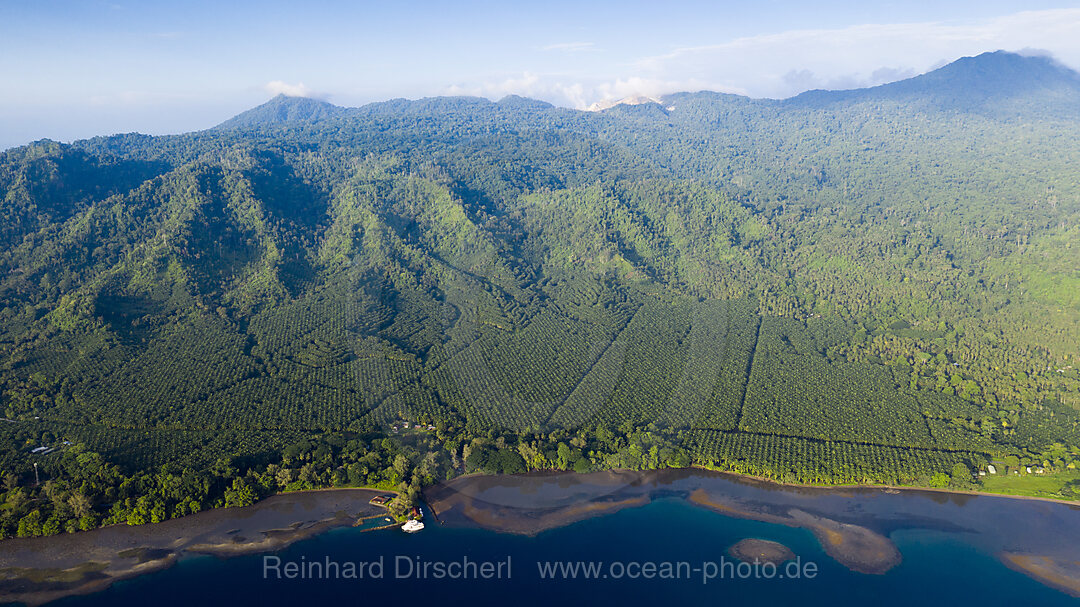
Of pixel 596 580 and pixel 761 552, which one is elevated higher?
pixel 596 580

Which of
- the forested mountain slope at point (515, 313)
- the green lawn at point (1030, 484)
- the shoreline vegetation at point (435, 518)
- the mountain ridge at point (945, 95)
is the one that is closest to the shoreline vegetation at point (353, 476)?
the green lawn at point (1030, 484)

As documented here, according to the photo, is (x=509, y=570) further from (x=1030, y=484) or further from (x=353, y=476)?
(x=1030, y=484)

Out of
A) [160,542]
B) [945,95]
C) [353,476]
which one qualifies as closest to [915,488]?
[353,476]

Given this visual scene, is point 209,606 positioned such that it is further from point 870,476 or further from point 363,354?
point 870,476

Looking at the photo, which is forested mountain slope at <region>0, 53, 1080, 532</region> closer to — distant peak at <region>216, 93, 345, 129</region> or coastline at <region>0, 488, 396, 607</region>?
coastline at <region>0, 488, 396, 607</region>

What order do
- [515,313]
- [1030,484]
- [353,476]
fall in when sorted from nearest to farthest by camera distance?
1. [353,476]
2. [1030,484]
3. [515,313]

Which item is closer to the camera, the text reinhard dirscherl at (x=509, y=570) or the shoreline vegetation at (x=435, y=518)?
the shoreline vegetation at (x=435, y=518)

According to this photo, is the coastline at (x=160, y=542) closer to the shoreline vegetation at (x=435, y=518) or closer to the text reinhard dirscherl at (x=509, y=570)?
the shoreline vegetation at (x=435, y=518)
